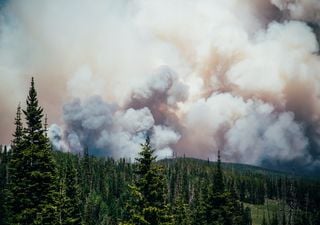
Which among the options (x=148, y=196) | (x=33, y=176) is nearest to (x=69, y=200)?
(x=33, y=176)

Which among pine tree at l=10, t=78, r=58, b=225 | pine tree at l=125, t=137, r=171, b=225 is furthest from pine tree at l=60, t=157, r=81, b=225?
pine tree at l=125, t=137, r=171, b=225

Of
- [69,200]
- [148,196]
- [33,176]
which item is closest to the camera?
[148,196]

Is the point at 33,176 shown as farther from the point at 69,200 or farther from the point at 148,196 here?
the point at 69,200

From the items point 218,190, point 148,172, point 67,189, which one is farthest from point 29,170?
point 218,190

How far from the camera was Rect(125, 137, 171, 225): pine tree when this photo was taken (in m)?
27.1

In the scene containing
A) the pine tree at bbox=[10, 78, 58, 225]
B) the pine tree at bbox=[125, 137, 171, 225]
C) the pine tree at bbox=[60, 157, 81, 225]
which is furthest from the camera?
the pine tree at bbox=[60, 157, 81, 225]

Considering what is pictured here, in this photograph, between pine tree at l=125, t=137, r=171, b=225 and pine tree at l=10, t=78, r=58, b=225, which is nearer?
pine tree at l=125, t=137, r=171, b=225

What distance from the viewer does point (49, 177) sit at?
111ft

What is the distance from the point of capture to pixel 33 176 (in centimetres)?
3322

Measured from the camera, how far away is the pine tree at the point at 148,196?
27.1 meters

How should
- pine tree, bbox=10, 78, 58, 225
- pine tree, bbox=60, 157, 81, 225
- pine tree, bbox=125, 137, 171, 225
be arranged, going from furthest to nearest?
pine tree, bbox=60, 157, 81, 225
pine tree, bbox=10, 78, 58, 225
pine tree, bbox=125, 137, 171, 225

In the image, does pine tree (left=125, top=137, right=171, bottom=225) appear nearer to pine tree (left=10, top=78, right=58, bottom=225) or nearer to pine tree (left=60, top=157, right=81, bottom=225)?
pine tree (left=10, top=78, right=58, bottom=225)

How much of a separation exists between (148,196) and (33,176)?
10378 millimetres

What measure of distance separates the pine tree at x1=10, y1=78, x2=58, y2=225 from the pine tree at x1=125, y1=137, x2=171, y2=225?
28.0 feet
